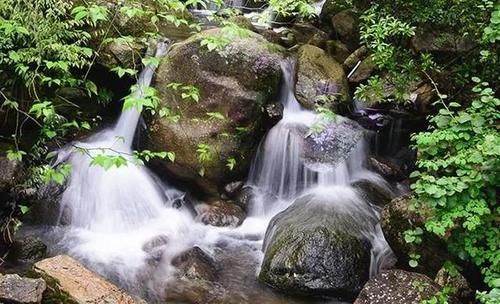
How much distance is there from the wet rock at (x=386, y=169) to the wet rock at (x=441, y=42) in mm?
2039

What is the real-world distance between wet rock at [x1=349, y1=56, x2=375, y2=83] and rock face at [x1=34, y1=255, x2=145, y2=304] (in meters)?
6.58

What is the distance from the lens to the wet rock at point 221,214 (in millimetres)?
7133

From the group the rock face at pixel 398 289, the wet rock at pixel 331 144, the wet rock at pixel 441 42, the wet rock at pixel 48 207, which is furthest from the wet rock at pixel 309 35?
the rock face at pixel 398 289

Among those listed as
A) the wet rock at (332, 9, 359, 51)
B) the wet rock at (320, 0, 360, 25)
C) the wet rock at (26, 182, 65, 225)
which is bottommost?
the wet rock at (26, 182, 65, 225)

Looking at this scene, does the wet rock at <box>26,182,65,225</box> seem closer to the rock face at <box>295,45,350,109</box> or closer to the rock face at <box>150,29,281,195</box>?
the rock face at <box>150,29,281,195</box>

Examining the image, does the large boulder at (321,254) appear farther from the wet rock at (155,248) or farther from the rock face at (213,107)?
the rock face at (213,107)

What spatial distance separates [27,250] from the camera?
5668 mm

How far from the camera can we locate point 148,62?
3.53 metres

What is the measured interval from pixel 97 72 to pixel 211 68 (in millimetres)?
1968

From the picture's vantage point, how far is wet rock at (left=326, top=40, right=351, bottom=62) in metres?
10.1

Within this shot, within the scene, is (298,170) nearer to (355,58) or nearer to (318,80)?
(318,80)

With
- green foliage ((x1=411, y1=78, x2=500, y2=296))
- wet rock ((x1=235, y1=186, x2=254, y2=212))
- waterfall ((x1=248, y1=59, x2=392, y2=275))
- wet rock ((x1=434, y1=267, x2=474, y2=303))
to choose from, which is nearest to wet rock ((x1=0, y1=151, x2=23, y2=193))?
wet rock ((x1=235, y1=186, x2=254, y2=212))

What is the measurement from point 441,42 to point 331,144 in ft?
8.13

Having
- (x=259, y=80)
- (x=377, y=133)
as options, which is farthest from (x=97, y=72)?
(x=377, y=133)
